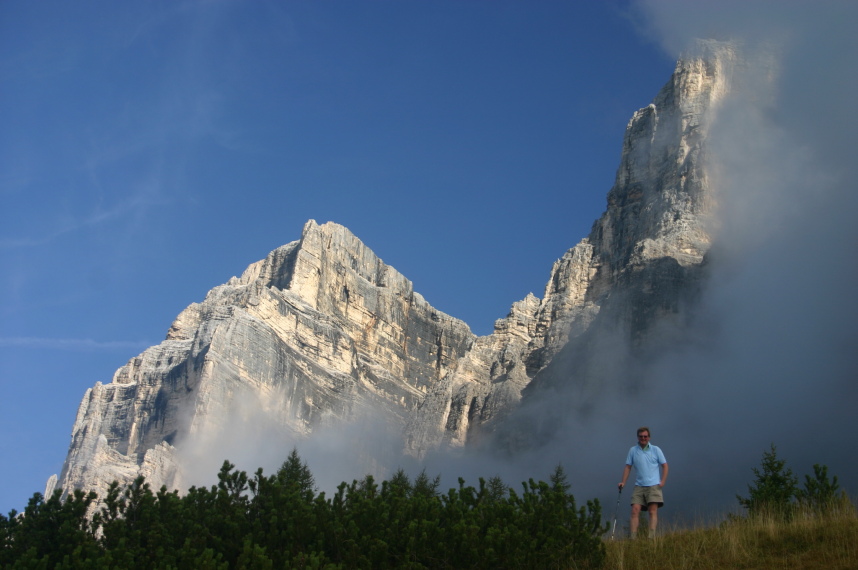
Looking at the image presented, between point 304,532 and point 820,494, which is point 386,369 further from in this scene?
point 304,532

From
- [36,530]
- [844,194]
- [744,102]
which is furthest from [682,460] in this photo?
[36,530]

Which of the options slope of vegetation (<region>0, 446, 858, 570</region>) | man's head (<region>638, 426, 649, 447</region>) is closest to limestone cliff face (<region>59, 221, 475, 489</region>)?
slope of vegetation (<region>0, 446, 858, 570</region>)

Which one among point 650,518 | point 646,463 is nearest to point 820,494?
point 650,518

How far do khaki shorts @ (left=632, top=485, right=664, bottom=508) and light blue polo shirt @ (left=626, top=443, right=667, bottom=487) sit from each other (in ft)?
0.32

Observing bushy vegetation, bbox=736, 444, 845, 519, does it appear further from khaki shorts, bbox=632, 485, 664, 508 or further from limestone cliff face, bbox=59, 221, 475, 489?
limestone cliff face, bbox=59, 221, 475, 489

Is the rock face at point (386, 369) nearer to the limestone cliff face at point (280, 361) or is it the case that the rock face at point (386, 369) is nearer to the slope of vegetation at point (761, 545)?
the limestone cliff face at point (280, 361)

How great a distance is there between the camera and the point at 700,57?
141125mm

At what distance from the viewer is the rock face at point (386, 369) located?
12406cm

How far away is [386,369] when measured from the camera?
18400 centimetres

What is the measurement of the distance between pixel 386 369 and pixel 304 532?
16130 cm

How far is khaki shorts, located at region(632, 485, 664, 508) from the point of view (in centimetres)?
2384

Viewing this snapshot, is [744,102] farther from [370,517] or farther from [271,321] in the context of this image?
[370,517]

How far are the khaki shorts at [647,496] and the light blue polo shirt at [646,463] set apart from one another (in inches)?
3.8

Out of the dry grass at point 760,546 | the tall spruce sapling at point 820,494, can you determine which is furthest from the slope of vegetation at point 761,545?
the tall spruce sapling at point 820,494
